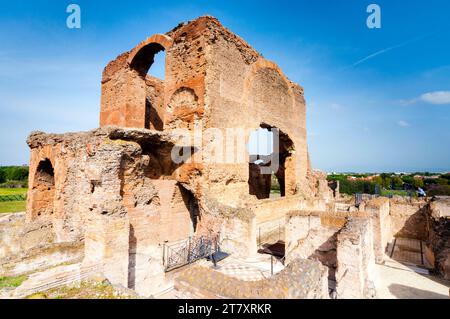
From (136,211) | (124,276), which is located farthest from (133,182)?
(124,276)

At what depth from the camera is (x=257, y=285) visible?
316cm

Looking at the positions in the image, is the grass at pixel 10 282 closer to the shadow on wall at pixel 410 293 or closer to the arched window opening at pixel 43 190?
the arched window opening at pixel 43 190

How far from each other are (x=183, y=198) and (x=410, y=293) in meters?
7.75

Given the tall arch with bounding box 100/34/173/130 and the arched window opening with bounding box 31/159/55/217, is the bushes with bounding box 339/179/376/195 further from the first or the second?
the arched window opening with bounding box 31/159/55/217

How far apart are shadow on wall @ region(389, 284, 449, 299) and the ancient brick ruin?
33.1 inches

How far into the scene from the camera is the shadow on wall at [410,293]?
6535 mm

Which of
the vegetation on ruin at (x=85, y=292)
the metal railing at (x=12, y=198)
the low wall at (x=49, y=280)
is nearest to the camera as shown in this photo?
the vegetation on ruin at (x=85, y=292)

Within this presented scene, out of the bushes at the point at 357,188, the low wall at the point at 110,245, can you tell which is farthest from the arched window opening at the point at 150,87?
the bushes at the point at 357,188

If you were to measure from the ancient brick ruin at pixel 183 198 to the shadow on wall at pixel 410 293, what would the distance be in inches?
33.1

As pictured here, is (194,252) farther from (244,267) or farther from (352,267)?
(352,267)

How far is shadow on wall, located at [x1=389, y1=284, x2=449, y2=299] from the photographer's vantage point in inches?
257

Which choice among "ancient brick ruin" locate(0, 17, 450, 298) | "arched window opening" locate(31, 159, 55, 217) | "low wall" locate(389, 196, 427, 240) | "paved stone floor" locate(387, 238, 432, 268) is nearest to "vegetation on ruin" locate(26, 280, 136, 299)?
"ancient brick ruin" locate(0, 17, 450, 298)

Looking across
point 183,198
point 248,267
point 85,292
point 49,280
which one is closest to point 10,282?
point 49,280

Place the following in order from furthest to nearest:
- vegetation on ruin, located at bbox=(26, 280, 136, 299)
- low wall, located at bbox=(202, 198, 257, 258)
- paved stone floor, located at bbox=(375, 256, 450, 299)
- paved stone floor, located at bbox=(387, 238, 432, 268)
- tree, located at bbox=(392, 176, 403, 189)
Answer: tree, located at bbox=(392, 176, 403, 189) → paved stone floor, located at bbox=(387, 238, 432, 268) → low wall, located at bbox=(202, 198, 257, 258) → paved stone floor, located at bbox=(375, 256, 450, 299) → vegetation on ruin, located at bbox=(26, 280, 136, 299)
